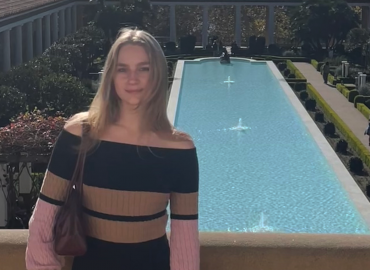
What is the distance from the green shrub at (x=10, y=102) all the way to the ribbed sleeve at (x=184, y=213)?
12582mm

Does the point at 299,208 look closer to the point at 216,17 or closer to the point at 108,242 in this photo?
the point at 108,242

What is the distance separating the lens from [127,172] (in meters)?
2.63

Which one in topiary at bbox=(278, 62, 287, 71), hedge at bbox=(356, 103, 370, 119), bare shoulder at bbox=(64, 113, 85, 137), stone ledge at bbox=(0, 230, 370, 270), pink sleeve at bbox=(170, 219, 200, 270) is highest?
bare shoulder at bbox=(64, 113, 85, 137)

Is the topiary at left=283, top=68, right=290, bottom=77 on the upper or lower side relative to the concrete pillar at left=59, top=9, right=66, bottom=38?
lower

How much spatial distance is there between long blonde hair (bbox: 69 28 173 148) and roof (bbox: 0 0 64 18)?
23.9 metres

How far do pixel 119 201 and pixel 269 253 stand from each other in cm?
87

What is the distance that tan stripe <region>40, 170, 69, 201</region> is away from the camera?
2654 millimetres

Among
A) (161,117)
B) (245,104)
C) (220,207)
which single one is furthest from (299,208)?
(245,104)

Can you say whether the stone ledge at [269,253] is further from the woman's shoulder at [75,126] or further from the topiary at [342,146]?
the topiary at [342,146]

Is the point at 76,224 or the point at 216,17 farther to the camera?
the point at 216,17

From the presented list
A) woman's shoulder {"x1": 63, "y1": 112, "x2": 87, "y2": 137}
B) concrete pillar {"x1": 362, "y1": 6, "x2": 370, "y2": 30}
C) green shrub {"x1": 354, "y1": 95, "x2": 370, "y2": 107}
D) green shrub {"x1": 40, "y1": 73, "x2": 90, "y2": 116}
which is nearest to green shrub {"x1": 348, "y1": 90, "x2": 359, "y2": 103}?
green shrub {"x1": 354, "y1": 95, "x2": 370, "y2": 107}

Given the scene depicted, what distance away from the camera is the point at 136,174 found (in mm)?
2639

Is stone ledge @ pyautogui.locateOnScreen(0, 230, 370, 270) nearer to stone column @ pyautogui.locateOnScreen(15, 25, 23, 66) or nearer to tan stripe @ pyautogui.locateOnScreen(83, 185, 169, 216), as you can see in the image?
tan stripe @ pyautogui.locateOnScreen(83, 185, 169, 216)

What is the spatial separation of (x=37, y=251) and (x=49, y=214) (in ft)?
0.47
